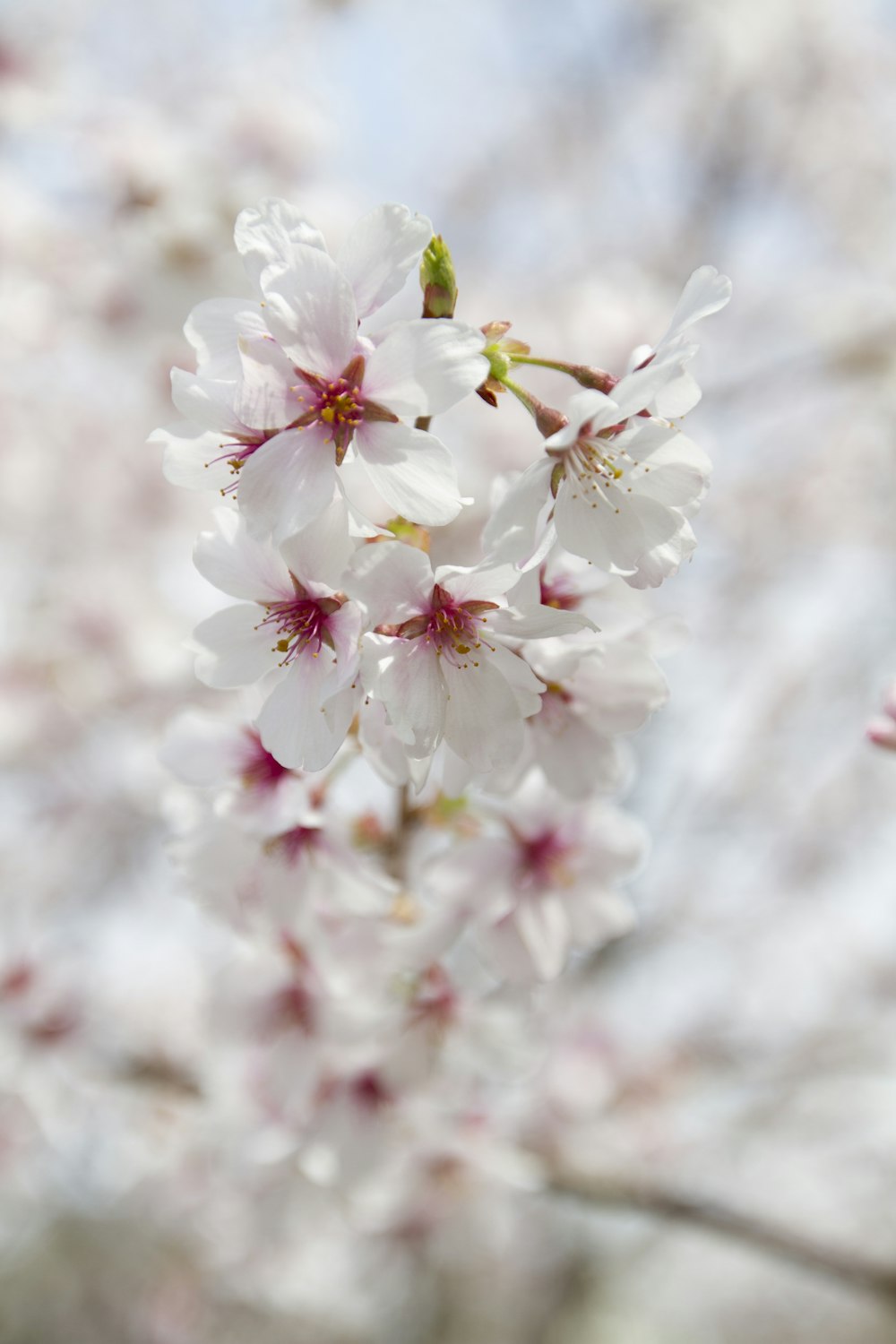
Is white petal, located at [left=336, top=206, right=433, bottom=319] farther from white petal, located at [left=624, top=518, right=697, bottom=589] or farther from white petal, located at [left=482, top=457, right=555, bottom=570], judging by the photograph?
white petal, located at [left=624, top=518, right=697, bottom=589]

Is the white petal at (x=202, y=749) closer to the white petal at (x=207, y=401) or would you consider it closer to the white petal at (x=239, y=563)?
the white petal at (x=239, y=563)

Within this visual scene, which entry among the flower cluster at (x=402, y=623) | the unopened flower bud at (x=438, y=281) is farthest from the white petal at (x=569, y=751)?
the unopened flower bud at (x=438, y=281)

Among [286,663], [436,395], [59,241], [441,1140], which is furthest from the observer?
[59,241]

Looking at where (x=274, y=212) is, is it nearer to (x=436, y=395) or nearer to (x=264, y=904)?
(x=436, y=395)

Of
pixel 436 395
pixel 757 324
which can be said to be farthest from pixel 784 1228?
pixel 757 324

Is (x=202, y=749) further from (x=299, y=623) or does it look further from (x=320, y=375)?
(x=320, y=375)
